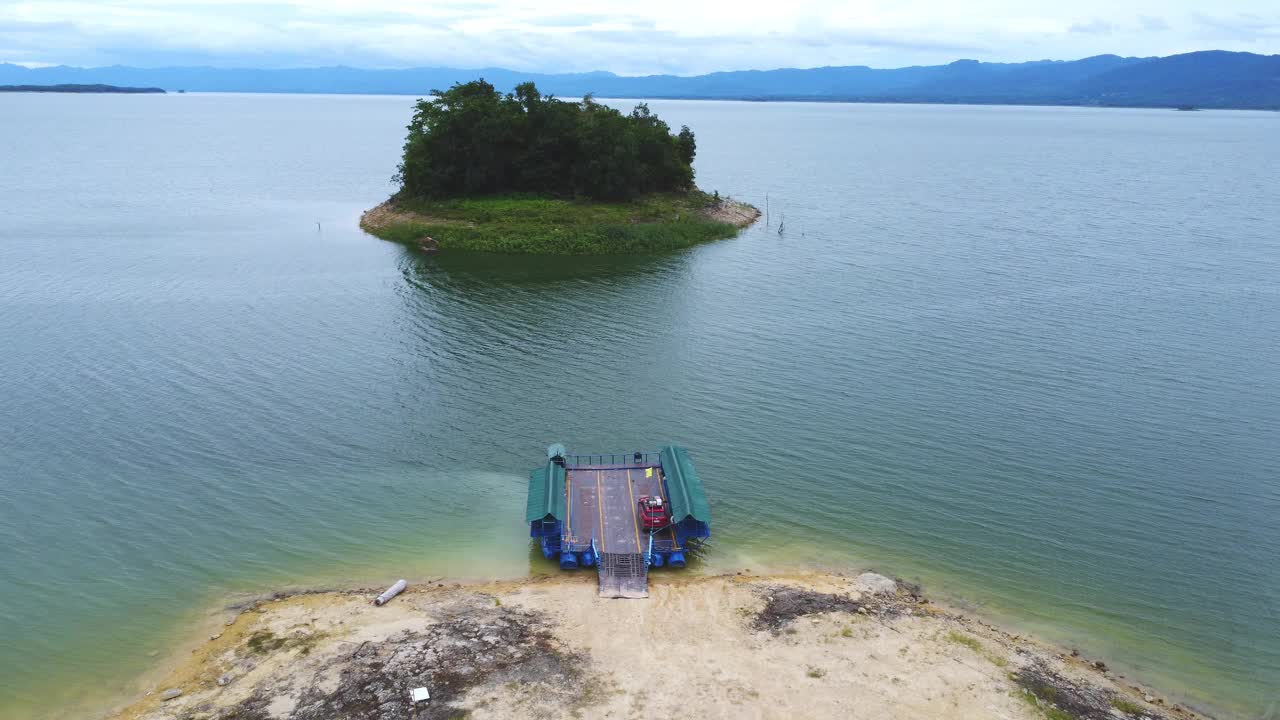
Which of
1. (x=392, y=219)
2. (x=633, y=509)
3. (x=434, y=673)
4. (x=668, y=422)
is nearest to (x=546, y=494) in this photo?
(x=633, y=509)

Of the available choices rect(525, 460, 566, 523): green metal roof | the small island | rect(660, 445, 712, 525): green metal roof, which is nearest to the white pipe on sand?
rect(525, 460, 566, 523): green metal roof

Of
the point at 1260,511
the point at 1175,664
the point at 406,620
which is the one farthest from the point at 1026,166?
the point at 406,620

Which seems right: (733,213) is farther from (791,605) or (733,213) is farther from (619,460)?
(791,605)

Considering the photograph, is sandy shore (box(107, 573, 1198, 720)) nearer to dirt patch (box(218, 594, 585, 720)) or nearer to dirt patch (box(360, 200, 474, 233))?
dirt patch (box(218, 594, 585, 720))

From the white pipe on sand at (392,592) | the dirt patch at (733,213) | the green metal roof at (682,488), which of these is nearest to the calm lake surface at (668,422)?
the white pipe on sand at (392,592)

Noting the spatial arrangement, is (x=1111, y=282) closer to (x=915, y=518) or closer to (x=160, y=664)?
(x=915, y=518)

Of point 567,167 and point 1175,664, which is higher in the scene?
point 567,167

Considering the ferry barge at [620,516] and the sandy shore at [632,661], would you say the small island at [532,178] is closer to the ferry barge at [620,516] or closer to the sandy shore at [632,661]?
the ferry barge at [620,516]
